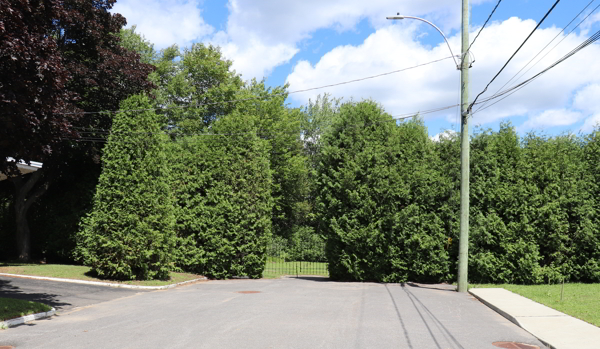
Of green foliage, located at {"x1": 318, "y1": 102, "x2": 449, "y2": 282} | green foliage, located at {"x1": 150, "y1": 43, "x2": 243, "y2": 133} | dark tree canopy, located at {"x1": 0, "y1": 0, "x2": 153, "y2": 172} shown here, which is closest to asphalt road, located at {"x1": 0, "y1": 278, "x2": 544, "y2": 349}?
dark tree canopy, located at {"x1": 0, "y1": 0, "x2": 153, "y2": 172}

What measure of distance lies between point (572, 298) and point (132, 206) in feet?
44.6

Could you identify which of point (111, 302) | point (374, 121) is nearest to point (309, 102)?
point (374, 121)

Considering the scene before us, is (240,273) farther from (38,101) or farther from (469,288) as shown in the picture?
(38,101)

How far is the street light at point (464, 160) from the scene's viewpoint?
15297 millimetres

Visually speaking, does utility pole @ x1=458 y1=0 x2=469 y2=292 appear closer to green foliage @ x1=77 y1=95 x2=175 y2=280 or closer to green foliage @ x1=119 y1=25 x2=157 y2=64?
green foliage @ x1=77 y1=95 x2=175 y2=280

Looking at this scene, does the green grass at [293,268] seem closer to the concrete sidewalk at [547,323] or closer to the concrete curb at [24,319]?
the concrete sidewalk at [547,323]

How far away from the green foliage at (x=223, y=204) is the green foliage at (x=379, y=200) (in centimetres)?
295

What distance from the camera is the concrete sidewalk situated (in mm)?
7460

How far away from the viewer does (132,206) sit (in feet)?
53.9

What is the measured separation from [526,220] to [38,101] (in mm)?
15349

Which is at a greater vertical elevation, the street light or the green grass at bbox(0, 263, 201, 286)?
the street light

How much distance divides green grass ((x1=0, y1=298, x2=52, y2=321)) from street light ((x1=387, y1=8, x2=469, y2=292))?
11.8m

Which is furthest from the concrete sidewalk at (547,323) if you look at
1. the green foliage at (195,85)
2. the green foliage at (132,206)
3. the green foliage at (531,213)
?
the green foliage at (195,85)

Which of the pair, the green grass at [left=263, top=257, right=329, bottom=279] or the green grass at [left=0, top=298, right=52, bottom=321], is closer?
the green grass at [left=0, top=298, right=52, bottom=321]
